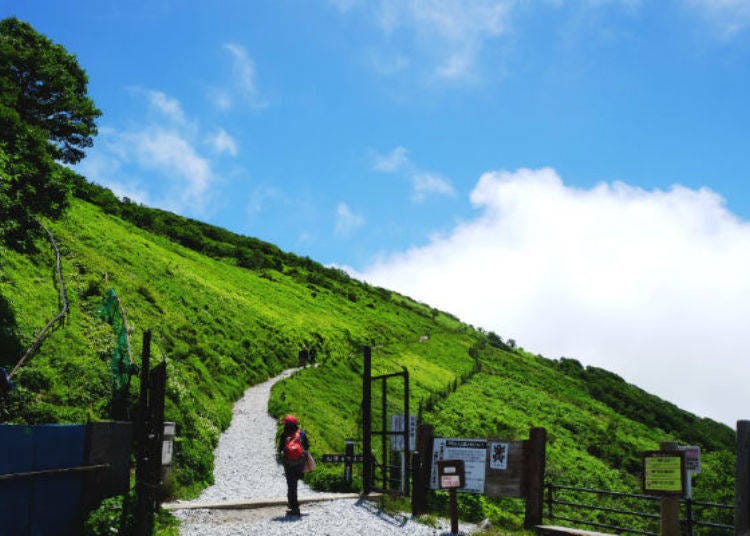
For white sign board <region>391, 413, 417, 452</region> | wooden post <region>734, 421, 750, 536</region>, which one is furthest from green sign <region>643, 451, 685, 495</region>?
white sign board <region>391, 413, 417, 452</region>

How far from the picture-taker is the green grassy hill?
18.6 m

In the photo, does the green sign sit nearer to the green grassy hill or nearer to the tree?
the green grassy hill

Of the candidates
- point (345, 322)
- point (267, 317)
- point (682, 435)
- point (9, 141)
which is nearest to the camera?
point (9, 141)

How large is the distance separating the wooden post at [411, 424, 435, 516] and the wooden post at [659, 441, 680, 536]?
5.71 meters

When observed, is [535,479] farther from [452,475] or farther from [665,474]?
[665,474]

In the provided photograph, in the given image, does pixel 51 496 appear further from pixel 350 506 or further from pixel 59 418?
pixel 350 506

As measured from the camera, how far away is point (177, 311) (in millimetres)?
37594

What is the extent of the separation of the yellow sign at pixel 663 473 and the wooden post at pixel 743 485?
1574 mm

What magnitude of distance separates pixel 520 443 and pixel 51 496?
907 cm

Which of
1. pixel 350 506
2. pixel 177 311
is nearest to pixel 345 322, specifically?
pixel 177 311

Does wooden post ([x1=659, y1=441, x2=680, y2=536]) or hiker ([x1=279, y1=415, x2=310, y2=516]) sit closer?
wooden post ([x1=659, y1=441, x2=680, y2=536])

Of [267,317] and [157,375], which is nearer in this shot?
[157,375]

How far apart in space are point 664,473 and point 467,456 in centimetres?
506

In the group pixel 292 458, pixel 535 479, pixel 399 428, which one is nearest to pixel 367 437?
pixel 399 428
